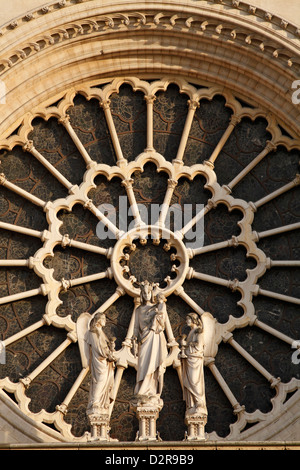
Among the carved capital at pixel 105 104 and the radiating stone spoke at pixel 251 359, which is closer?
the radiating stone spoke at pixel 251 359

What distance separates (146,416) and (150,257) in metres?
4.10

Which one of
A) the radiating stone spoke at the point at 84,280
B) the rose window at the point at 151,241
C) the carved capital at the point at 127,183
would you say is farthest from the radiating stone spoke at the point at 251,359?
the carved capital at the point at 127,183

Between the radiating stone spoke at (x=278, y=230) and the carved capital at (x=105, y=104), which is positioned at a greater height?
the carved capital at (x=105, y=104)

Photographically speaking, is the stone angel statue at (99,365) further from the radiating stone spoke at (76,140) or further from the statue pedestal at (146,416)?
the radiating stone spoke at (76,140)

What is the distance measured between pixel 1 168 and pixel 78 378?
3.54 meters

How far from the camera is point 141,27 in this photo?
23.6m

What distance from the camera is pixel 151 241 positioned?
23.5 meters

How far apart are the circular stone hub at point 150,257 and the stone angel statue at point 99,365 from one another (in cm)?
260

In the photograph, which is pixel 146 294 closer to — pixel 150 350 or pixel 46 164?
pixel 150 350

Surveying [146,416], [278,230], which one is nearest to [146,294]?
[146,416]

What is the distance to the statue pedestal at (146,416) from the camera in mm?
19812

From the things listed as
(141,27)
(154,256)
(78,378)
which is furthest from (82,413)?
(141,27)
